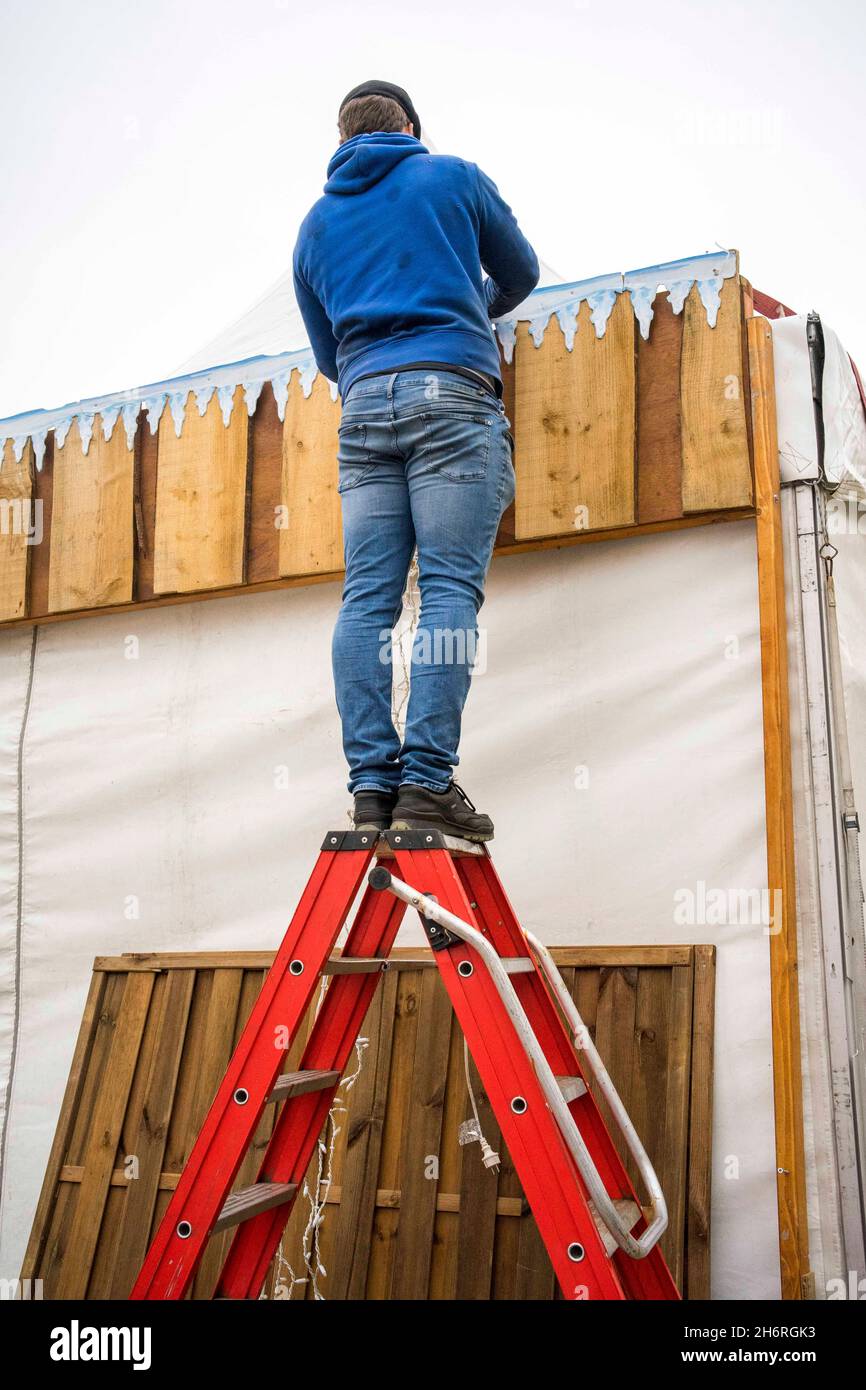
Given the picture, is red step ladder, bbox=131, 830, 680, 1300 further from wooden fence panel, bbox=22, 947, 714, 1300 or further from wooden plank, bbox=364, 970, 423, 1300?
wooden plank, bbox=364, 970, 423, 1300

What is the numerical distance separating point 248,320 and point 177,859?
198cm

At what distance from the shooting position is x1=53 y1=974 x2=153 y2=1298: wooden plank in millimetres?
2746

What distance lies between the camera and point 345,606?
1.96 meters

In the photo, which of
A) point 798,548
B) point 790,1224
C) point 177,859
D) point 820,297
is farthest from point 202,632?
point 820,297

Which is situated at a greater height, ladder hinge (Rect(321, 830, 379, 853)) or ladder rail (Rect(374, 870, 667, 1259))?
ladder hinge (Rect(321, 830, 379, 853))

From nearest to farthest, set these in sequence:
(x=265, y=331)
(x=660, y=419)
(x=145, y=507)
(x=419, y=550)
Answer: (x=419, y=550)
(x=660, y=419)
(x=145, y=507)
(x=265, y=331)

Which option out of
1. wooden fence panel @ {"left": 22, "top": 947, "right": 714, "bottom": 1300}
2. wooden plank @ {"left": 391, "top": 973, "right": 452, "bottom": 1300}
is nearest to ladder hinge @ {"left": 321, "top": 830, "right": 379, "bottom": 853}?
wooden fence panel @ {"left": 22, "top": 947, "right": 714, "bottom": 1300}

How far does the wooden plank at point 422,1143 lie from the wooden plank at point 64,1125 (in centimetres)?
106

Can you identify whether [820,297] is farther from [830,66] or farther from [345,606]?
[345,606]

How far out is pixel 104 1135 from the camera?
287 cm

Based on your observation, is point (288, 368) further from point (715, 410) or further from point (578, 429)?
point (715, 410)

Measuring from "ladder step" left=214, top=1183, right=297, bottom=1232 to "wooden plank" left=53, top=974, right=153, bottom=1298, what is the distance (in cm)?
124

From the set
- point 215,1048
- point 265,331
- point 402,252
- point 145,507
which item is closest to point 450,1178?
point 215,1048

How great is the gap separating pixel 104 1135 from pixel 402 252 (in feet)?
7.77
